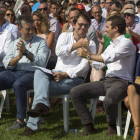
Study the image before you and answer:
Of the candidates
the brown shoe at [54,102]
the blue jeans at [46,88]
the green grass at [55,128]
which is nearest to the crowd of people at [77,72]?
the blue jeans at [46,88]

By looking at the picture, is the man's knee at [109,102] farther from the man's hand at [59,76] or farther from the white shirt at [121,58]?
the man's hand at [59,76]

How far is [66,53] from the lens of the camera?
4.55 metres

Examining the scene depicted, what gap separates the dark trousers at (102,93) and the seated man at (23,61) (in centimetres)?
82

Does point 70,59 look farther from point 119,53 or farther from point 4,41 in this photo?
point 4,41

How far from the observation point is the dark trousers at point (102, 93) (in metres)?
3.87

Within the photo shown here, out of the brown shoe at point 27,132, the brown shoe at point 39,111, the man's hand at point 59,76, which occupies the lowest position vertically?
the brown shoe at point 27,132

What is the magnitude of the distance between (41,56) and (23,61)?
35 cm

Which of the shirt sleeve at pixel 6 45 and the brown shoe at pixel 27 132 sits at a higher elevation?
the shirt sleeve at pixel 6 45

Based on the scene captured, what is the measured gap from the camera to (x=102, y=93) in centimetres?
412

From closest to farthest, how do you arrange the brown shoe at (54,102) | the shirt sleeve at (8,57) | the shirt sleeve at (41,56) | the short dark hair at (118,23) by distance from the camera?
the short dark hair at (118,23) → the shirt sleeve at (41,56) → the shirt sleeve at (8,57) → the brown shoe at (54,102)

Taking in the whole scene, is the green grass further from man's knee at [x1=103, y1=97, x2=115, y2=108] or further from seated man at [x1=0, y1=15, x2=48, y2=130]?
man's knee at [x1=103, y1=97, x2=115, y2=108]

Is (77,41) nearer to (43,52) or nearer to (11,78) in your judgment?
(43,52)

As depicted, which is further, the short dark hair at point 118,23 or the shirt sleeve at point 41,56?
the shirt sleeve at point 41,56

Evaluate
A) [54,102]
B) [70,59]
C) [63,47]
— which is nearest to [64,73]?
[70,59]
